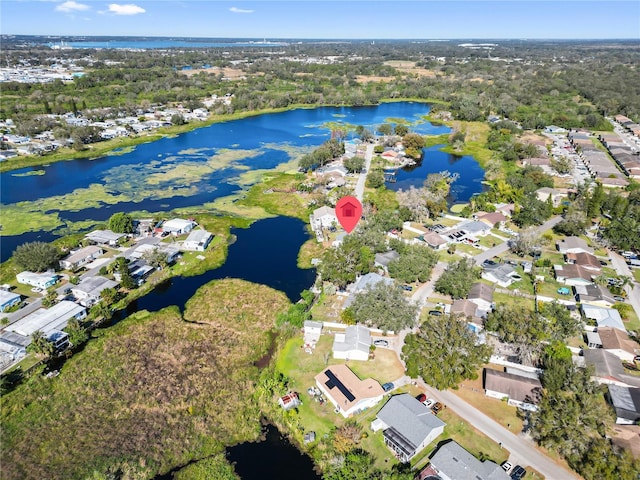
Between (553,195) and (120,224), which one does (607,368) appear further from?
(120,224)

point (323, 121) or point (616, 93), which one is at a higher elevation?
point (616, 93)

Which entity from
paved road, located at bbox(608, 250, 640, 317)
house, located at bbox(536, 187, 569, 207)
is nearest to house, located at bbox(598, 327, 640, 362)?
paved road, located at bbox(608, 250, 640, 317)

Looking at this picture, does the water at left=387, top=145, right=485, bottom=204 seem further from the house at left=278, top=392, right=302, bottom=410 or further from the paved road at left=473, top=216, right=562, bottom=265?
the house at left=278, top=392, right=302, bottom=410

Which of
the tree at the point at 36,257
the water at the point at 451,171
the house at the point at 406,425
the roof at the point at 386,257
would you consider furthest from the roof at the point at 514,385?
the tree at the point at 36,257

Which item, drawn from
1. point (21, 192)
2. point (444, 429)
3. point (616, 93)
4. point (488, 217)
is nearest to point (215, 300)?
point (444, 429)

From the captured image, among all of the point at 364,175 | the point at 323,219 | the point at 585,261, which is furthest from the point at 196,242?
the point at 585,261

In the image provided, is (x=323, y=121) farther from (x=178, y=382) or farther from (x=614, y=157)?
(x=178, y=382)
